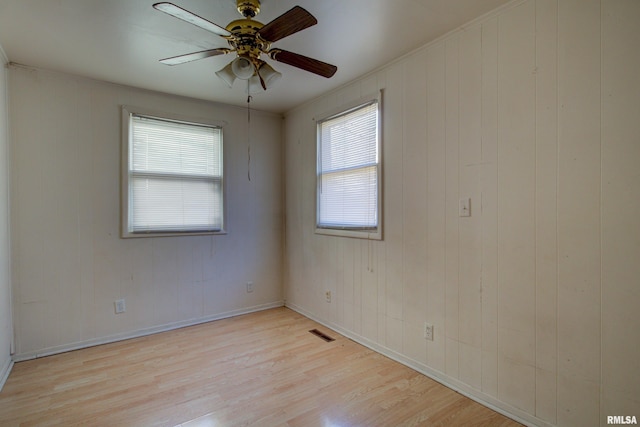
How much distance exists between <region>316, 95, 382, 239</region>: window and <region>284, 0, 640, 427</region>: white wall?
177 millimetres

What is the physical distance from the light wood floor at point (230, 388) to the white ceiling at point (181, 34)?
2.55m

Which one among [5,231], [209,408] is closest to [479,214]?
[209,408]

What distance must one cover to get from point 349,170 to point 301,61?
1.39 meters

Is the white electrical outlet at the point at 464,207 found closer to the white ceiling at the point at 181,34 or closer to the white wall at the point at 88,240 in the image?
the white ceiling at the point at 181,34

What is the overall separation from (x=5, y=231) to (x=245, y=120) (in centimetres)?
252

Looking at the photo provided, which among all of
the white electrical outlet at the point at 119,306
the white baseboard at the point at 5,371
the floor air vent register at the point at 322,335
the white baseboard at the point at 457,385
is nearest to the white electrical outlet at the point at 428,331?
the white baseboard at the point at 457,385

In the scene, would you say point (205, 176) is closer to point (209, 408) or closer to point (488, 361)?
point (209, 408)

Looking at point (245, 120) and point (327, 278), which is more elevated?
point (245, 120)

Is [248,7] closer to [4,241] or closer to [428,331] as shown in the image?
[428,331]

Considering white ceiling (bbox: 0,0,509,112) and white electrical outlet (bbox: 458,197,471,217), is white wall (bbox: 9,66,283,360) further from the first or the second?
white electrical outlet (bbox: 458,197,471,217)

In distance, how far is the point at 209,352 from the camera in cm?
286

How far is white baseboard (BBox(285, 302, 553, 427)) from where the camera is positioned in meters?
1.85

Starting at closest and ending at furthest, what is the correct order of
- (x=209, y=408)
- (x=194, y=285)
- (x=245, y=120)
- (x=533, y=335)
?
(x=533, y=335)
(x=209, y=408)
(x=194, y=285)
(x=245, y=120)

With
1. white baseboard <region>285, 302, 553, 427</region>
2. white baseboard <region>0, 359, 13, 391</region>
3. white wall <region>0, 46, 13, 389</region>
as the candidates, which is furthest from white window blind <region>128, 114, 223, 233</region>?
white baseboard <region>285, 302, 553, 427</region>
